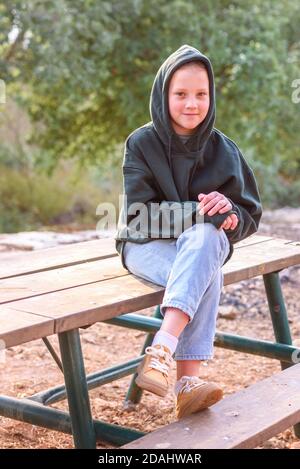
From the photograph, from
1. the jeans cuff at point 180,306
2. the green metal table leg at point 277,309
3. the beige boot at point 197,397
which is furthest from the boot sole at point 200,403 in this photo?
the green metal table leg at point 277,309

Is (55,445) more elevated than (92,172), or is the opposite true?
(92,172)

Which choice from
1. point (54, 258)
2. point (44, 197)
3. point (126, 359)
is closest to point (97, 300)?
point (54, 258)

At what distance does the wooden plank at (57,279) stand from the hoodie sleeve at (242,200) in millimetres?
443

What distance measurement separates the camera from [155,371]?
2.32m

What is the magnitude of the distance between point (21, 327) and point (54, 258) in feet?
3.46

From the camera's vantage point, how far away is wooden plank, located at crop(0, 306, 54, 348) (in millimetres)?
1944

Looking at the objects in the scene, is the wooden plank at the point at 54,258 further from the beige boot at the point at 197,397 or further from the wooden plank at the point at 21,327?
the beige boot at the point at 197,397

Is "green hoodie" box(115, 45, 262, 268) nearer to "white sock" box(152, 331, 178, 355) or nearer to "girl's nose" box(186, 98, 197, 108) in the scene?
"girl's nose" box(186, 98, 197, 108)

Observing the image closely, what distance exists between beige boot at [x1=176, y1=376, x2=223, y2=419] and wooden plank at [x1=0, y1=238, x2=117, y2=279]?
729mm

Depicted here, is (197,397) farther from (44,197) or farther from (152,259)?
(44,197)

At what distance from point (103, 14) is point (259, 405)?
24.7 ft

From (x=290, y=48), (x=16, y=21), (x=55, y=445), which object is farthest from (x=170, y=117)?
(x=290, y=48)

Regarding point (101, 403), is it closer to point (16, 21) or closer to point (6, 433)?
point (6, 433)

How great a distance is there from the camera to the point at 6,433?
329 cm
